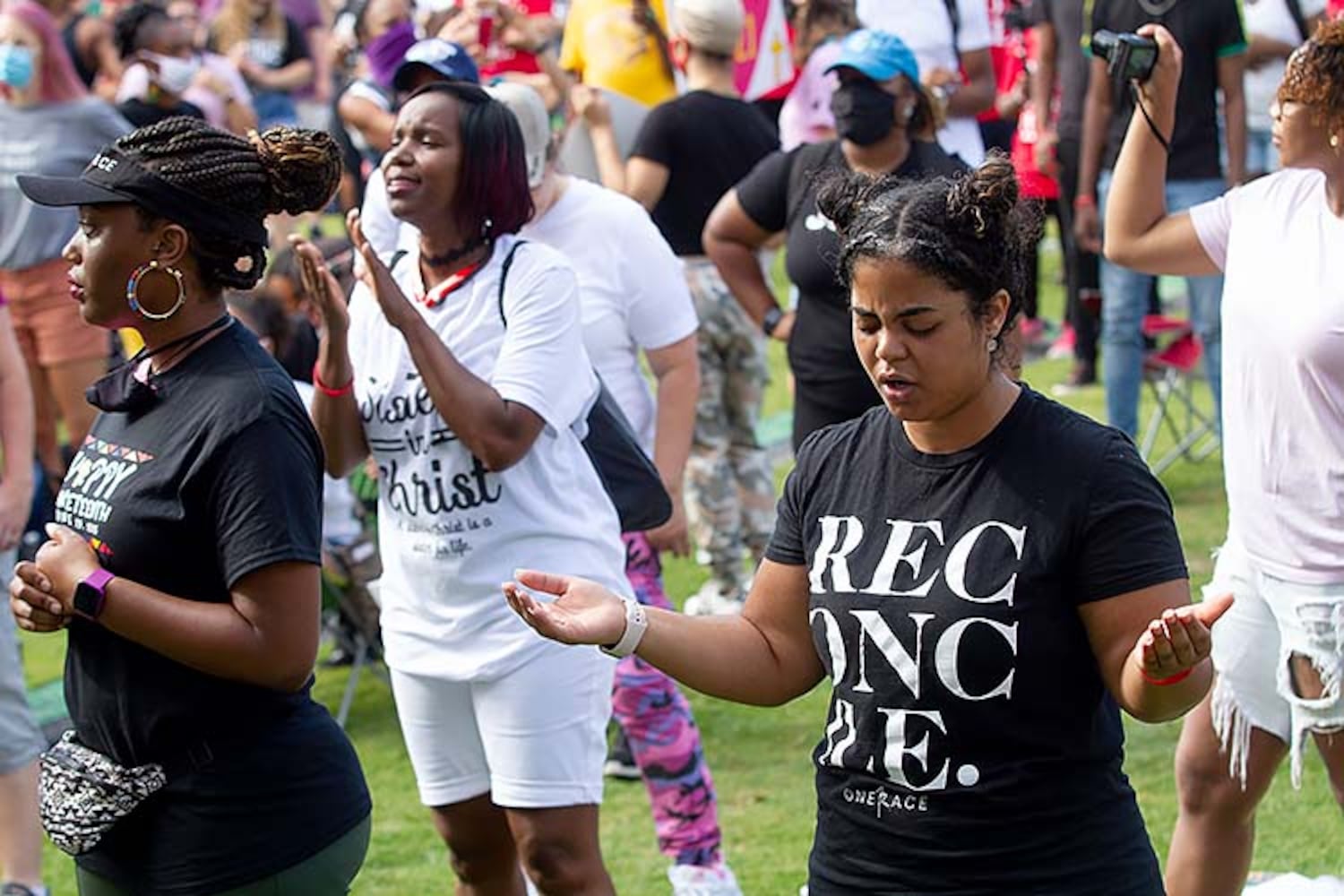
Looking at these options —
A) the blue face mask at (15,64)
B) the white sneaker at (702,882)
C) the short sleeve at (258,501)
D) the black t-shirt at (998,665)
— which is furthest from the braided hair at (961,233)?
the blue face mask at (15,64)

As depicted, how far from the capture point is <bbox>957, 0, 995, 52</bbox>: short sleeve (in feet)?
27.2

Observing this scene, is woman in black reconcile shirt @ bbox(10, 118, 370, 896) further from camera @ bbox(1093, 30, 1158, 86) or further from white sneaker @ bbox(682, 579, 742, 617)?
white sneaker @ bbox(682, 579, 742, 617)

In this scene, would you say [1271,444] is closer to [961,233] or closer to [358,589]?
[961,233]

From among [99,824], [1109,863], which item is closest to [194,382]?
[99,824]

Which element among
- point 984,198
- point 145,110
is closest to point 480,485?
point 984,198

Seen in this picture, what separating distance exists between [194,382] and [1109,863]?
1.72 m

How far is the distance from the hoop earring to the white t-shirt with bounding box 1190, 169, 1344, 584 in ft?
6.98

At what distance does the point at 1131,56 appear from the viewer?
4.54m

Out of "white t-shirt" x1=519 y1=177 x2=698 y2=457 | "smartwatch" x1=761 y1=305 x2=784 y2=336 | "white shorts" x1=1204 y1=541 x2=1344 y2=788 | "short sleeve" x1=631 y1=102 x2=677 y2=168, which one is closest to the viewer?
"white shorts" x1=1204 y1=541 x2=1344 y2=788

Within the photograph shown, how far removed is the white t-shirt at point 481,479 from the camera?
14.5 ft

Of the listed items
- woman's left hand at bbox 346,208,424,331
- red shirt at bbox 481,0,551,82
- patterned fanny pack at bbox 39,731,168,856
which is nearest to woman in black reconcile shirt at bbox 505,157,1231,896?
patterned fanny pack at bbox 39,731,168,856

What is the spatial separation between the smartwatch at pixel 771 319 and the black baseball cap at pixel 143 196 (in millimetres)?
3284

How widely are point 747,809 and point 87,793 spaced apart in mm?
2878

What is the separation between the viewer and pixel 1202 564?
817cm
